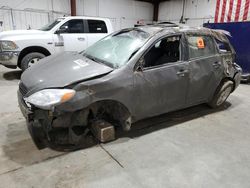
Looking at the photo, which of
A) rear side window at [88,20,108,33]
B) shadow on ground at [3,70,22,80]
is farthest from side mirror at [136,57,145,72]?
shadow on ground at [3,70,22,80]

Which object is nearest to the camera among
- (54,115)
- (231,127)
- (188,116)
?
(54,115)

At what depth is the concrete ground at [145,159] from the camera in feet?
6.65

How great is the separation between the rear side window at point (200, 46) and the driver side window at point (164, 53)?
0.19 meters

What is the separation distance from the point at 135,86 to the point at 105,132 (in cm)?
69

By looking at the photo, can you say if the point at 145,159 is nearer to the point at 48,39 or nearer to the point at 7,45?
the point at 48,39

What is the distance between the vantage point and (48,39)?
5.68 m

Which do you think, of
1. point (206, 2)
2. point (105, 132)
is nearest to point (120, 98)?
point (105, 132)

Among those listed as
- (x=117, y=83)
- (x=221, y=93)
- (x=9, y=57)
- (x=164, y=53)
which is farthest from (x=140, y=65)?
(x=9, y=57)

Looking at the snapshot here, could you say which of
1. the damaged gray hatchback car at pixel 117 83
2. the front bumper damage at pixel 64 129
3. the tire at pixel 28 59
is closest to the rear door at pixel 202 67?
the damaged gray hatchback car at pixel 117 83

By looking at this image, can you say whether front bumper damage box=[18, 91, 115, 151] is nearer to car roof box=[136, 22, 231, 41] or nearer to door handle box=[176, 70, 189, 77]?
door handle box=[176, 70, 189, 77]

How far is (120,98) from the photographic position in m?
2.49

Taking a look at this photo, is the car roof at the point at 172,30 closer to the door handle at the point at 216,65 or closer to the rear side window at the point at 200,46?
the rear side window at the point at 200,46

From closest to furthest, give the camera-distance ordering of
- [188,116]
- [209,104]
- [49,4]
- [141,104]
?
[141,104], [188,116], [209,104], [49,4]

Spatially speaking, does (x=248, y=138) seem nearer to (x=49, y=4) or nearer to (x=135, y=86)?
(x=135, y=86)
